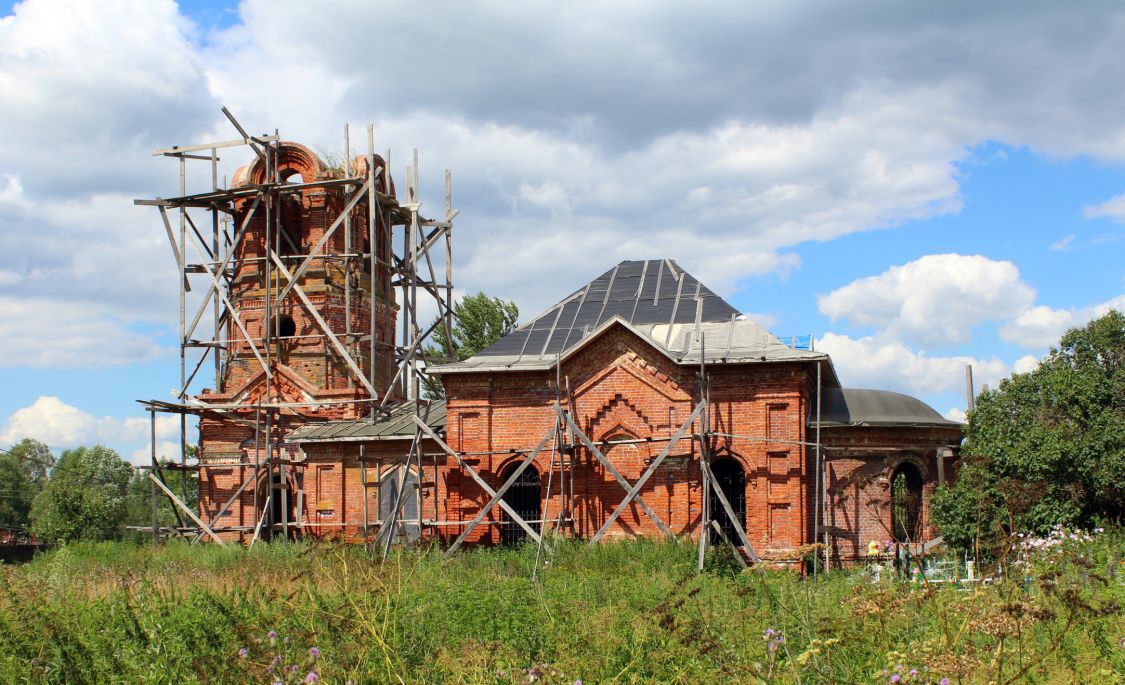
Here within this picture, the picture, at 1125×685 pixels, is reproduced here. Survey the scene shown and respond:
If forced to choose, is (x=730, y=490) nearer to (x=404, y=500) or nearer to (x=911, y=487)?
(x=911, y=487)

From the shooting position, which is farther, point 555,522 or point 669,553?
point 555,522

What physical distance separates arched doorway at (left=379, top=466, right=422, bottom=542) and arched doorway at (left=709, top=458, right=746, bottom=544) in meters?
6.18

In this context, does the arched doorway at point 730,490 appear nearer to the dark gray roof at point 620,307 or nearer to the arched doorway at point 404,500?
the dark gray roof at point 620,307

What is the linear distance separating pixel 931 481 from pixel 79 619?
16.9 m

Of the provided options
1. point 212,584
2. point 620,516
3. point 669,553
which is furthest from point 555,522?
point 212,584

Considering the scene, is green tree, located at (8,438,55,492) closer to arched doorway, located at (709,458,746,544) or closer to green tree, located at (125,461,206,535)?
green tree, located at (125,461,206,535)

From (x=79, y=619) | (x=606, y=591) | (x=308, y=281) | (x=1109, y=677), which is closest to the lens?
(x=1109, y=677)

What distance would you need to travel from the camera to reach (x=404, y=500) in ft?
72.6

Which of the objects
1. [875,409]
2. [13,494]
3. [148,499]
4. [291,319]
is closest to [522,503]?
[875,409]

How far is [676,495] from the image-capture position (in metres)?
20.3

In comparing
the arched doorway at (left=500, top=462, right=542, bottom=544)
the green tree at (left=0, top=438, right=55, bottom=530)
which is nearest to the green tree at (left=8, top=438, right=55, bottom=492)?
the green tree at (left=0, top=438, right=55, bottom=530)

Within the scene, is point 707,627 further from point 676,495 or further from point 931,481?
point 931,481

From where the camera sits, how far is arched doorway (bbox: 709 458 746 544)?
20688mm

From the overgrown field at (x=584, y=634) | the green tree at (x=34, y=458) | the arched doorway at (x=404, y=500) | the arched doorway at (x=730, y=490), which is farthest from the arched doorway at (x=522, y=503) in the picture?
the green tree at (x=34, y=458)
